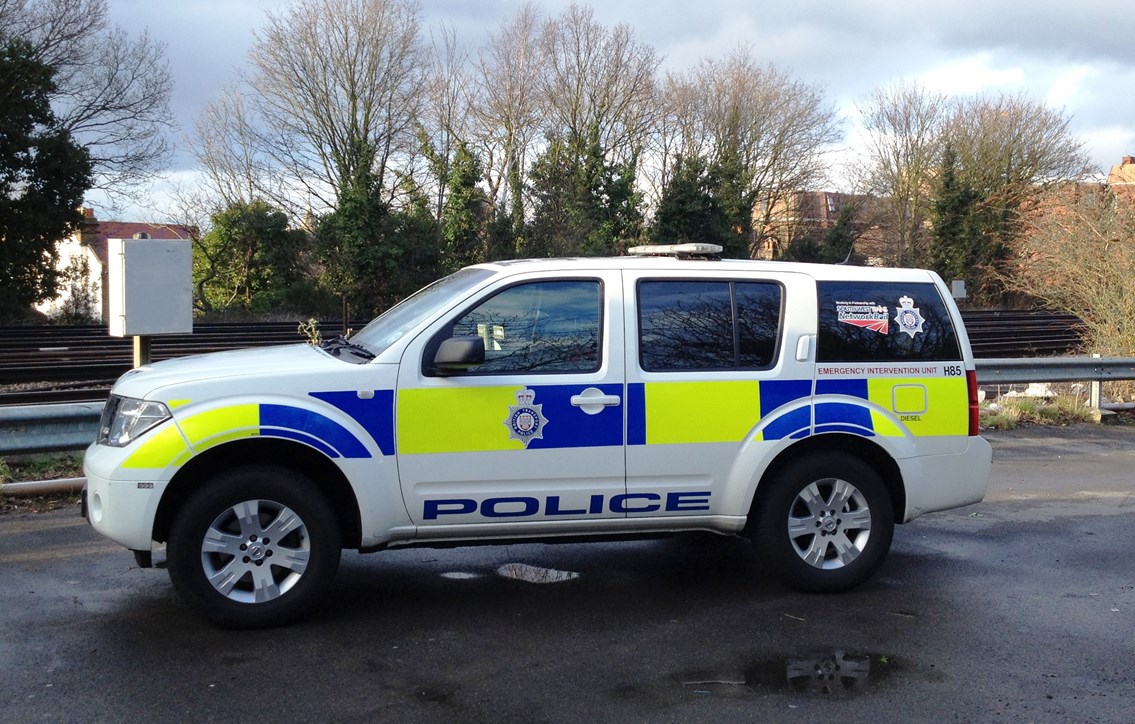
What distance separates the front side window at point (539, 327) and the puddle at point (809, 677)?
174 cm

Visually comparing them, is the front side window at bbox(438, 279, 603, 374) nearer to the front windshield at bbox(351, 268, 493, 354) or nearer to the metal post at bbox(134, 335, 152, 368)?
the front windshield at bbox(351, 268, 493, 354)

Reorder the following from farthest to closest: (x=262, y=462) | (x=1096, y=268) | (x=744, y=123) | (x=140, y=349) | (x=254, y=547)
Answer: (x=744, y=123) < (x=1096, y=268) < (x=140, y=349) < (x=262, y=462) < (x=254, y=547)

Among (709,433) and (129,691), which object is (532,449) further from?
(129,691)

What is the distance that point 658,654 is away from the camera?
4.96m

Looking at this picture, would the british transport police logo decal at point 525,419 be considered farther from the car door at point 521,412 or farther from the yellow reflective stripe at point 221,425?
the yellow reflective stripe at point 221,425

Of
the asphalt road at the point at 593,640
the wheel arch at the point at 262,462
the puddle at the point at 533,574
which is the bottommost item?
the asphalt road at the point at 593,640

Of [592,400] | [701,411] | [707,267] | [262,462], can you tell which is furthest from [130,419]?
[707,267]

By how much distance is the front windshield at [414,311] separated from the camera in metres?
5.61

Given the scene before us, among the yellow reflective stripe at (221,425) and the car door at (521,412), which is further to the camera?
the car door at (521,412)

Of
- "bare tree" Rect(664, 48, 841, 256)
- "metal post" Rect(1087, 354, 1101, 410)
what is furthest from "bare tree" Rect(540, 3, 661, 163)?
"metal post" Rect(1087, 354, 1101, 410)

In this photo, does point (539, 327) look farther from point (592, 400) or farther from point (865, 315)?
point (865, 315)

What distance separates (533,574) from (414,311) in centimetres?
176

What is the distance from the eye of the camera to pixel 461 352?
17.1ft

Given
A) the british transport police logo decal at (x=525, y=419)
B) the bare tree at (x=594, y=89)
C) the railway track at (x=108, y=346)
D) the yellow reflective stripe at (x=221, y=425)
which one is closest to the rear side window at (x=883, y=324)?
the british transport police logo decal at (x=525, y=419)
